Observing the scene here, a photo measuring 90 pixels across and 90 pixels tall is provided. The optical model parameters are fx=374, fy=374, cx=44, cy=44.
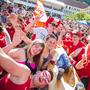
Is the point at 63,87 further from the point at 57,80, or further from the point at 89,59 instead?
the point at 89,59

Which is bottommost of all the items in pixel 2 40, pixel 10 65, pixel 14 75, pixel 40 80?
pixel 2 40

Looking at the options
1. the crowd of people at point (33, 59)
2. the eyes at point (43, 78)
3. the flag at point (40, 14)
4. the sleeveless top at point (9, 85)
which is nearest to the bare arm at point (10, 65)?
the crowd of people at point (33, 59)

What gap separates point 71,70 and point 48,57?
28.9 inches

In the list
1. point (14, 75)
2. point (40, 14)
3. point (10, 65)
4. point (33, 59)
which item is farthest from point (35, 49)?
point (40, 14)

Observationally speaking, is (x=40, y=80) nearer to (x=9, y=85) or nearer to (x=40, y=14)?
(x=9, y=85)

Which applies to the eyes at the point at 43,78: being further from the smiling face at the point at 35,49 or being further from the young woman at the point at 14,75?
the young woman at the point at 14,75

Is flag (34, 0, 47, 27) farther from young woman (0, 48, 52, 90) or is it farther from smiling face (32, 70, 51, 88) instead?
young woman (0, 48, 52, 90)

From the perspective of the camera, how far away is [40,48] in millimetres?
4105

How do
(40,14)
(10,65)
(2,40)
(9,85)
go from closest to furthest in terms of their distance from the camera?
(10,65), (9,85), (2,40), (40,14)

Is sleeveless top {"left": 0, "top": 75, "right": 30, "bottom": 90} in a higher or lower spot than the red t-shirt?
higher

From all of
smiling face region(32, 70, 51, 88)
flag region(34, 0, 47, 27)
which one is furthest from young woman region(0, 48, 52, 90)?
flag region(34, 0, 47, 27)

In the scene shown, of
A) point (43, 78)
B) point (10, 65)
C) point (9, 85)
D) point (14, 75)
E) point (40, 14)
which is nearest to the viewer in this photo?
point (10, 65)

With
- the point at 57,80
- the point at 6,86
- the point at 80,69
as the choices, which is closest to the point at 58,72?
the point at 57,80

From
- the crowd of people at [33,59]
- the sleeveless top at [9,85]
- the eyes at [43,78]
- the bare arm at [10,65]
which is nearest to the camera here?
the bare arm at [10,65]
